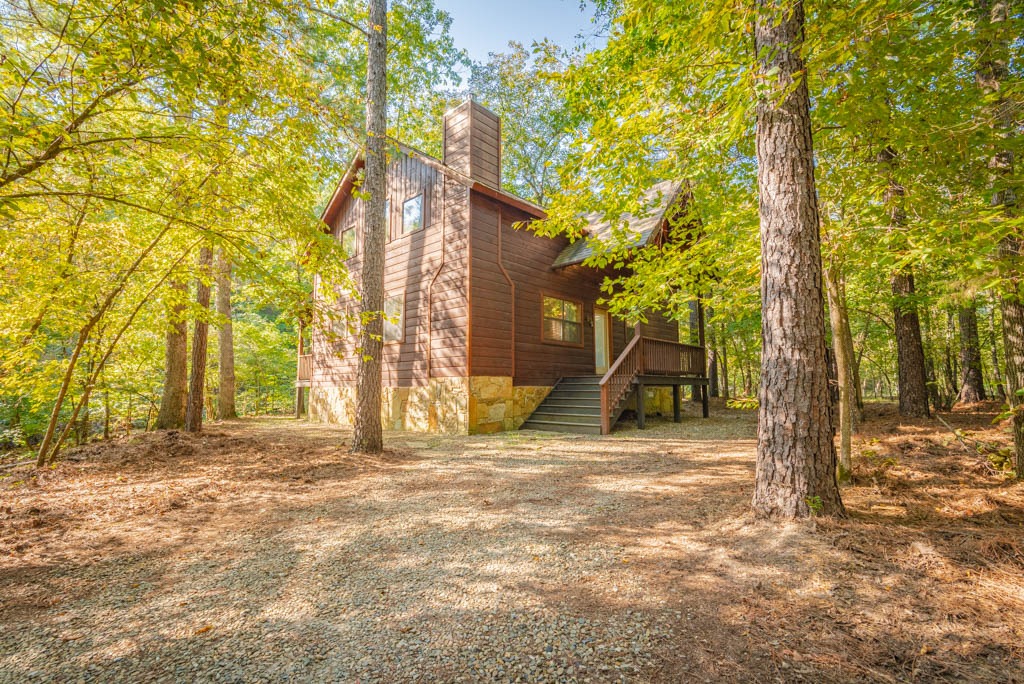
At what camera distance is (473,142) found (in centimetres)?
1012

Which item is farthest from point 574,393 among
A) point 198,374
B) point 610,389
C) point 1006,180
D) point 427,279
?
point 198,374

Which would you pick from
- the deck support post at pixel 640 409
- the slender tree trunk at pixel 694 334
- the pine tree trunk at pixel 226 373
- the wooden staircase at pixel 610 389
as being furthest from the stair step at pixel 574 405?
the pine tree trunk at pixel 226 373

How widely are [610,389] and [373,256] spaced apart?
5.63m

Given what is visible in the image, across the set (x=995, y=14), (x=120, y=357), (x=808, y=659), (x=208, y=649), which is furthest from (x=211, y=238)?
(x=995, y=14)

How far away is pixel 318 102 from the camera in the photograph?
477 centimetres

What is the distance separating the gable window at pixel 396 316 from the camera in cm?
1064

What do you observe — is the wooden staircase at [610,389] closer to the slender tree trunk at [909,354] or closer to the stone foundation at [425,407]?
the stone foundation at [425,407]

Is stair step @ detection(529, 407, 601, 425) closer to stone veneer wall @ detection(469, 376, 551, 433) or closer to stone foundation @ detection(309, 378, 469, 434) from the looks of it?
stone veneer wall @ detection(469, 376, 551, 433)

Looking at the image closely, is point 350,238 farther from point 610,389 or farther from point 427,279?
point 610,389

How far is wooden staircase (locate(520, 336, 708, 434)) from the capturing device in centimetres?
912

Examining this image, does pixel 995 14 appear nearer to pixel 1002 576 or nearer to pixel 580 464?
pixel 1002 576

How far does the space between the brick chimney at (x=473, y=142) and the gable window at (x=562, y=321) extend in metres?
3.33

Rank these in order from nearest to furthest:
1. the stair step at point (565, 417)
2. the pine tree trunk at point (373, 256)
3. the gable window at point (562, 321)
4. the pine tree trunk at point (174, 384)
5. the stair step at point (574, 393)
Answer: the pine tree trunk at point (373, 256)
the pine tree trunk at point (174, 384)
the stair step at point (565, 417)
the stair step at point (574, 393)
the gable window at point (562, 321)

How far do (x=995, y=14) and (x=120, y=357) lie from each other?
1187 centimetres
